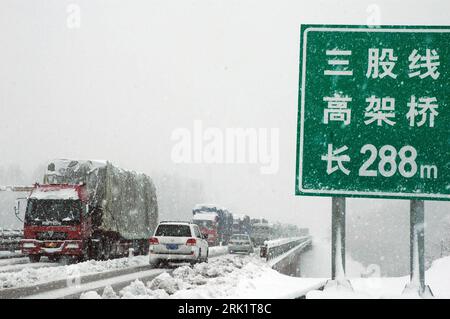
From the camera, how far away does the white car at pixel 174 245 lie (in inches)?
947

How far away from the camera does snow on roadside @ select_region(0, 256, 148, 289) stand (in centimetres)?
1688

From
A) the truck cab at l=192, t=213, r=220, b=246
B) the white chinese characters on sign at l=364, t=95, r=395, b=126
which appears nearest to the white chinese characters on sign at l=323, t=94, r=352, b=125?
the white chinese characters on sign at l=364, t=95, r=395, b=126

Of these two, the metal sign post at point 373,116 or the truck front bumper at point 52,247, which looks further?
the truck front bumper at point 52,247

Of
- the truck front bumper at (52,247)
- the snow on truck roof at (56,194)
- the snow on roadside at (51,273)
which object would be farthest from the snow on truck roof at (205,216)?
the truck front bumper at (52,247)

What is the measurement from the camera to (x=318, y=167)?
30.7ft

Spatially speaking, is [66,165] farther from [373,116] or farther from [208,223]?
[208,223]

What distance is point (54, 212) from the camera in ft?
82.9

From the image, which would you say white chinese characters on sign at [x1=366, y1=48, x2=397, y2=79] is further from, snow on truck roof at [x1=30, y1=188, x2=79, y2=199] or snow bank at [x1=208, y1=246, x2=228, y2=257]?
snow bank at [x1=208, y1=246, x2=228, y2=257]

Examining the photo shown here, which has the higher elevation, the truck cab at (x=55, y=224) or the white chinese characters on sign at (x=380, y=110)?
the white chinese characters on sign at (x=380, y=110)

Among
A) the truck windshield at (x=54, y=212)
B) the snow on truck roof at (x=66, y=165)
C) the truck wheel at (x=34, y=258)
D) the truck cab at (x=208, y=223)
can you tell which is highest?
the snow on truck roof at (x=66, y=165)

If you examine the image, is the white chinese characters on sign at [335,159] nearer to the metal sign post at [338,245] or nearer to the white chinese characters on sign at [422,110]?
the metal sign post at [338,245]
